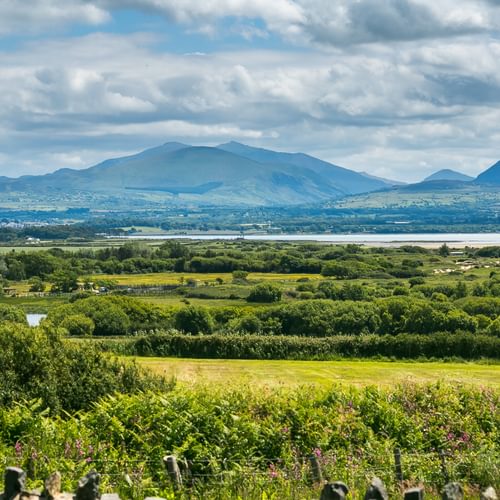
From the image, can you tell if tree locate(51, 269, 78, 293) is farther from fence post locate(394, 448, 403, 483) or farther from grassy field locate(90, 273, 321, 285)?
fence post locate(394, 448, 403, 483)

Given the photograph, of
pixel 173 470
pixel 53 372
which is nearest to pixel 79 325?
pixel 53 372

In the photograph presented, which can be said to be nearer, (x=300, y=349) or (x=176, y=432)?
(x=176, y=432)

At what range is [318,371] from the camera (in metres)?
53.8

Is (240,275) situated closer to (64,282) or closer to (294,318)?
(64,282)

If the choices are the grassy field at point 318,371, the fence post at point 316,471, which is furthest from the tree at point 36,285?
the fence post at point 316,471

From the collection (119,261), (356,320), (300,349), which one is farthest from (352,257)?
(300,349)

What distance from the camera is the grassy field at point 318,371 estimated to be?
48.7 meters

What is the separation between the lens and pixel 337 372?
53.3 metres

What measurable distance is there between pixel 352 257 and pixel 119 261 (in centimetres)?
4718

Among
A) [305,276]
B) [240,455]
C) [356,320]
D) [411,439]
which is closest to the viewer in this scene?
[240,455]

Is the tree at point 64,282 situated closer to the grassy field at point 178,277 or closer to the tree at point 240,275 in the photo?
→ the grassy field at point 178,277

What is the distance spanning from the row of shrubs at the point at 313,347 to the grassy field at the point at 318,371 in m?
2.80

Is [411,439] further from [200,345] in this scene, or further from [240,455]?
[200,345]

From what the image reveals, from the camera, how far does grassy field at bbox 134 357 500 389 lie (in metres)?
48.7
